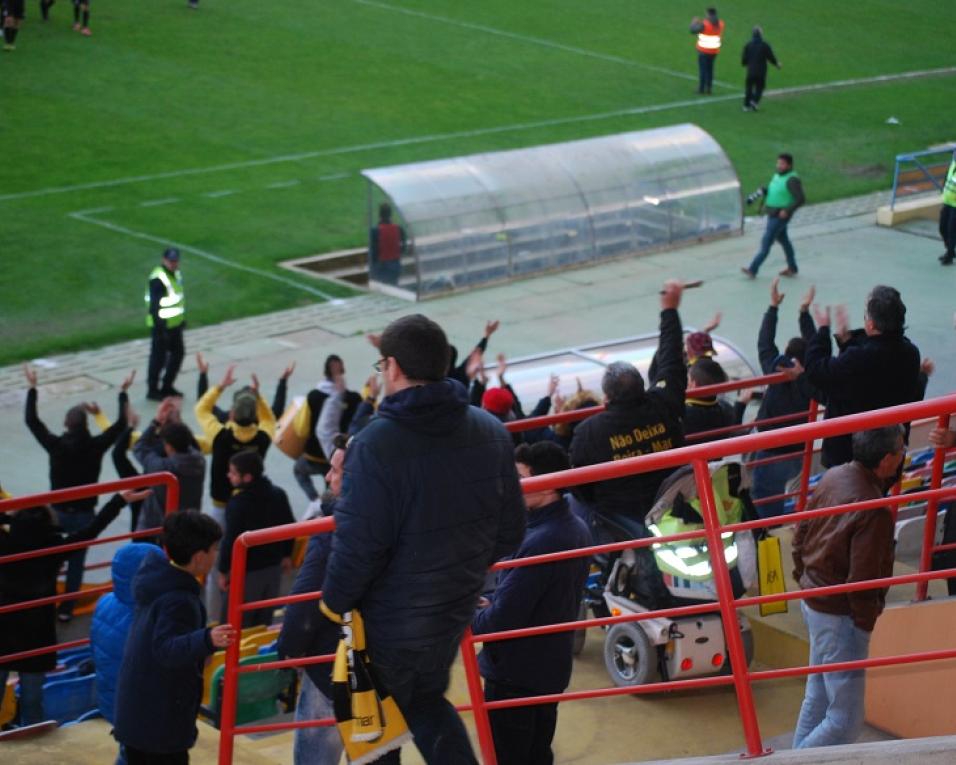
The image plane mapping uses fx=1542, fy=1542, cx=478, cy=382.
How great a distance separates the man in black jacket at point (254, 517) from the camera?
9.77m

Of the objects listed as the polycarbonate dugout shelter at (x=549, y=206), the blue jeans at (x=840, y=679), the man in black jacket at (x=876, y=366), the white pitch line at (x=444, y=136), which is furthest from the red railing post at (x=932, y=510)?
the white pitch line at (x=444, y=136)

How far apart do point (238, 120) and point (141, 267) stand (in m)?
9.36

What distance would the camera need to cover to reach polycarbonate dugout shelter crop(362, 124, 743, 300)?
2142cm

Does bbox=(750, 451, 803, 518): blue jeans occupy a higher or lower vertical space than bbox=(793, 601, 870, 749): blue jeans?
lower

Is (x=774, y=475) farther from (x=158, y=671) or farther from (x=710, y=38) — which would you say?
(x=710, y=38)

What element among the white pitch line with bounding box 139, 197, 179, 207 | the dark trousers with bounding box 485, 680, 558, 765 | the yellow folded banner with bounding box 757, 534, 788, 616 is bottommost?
the white pitch line with bounding box 139, 197, 179, 207

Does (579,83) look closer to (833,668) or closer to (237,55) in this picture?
(237,55)

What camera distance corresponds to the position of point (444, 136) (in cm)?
3002

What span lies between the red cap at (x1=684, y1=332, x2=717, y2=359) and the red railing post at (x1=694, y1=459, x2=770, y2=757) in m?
5.81

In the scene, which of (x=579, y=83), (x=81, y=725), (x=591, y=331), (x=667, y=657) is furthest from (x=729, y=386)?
(x=579, y=83)

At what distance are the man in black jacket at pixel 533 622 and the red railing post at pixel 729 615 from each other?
106cm

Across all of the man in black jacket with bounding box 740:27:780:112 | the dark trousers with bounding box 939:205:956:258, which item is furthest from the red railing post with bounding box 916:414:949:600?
the man in black jacket with bounding box 740:27:780:112

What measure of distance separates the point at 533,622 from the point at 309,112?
26580mm

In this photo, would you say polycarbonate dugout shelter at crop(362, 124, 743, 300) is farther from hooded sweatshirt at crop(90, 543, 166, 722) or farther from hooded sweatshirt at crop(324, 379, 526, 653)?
hooded sweatshirt at crop(324, 379, 526, 653)
